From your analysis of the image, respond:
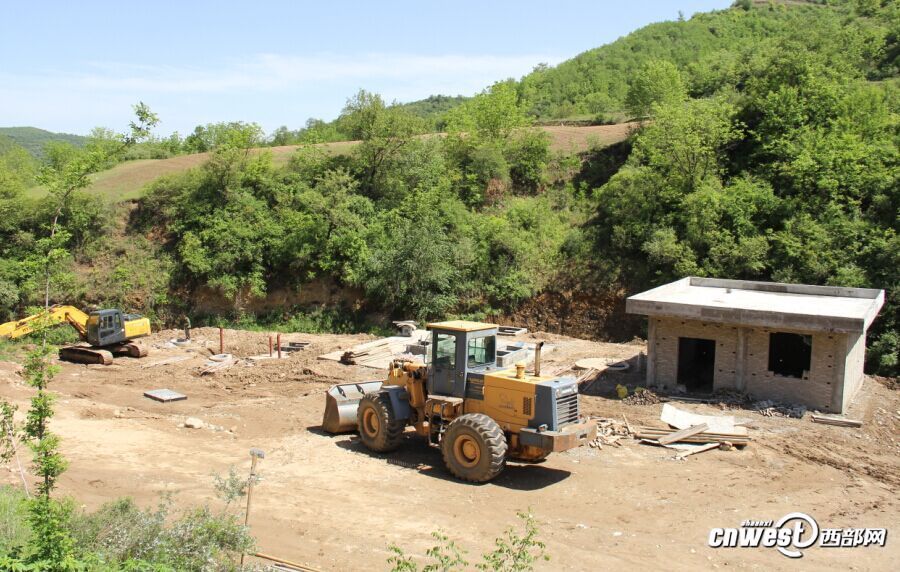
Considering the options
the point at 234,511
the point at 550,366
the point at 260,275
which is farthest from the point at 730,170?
the point at 234,511

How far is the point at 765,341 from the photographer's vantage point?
1770 centimetres

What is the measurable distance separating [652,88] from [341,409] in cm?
2700

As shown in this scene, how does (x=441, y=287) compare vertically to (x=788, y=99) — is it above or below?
below

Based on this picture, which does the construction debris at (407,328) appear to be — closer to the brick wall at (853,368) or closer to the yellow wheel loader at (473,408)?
the yellow wheel loader at (473,408)

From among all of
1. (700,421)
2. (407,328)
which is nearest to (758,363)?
(700,421)

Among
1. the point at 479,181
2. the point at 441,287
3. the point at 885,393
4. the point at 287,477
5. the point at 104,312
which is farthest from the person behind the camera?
the point at 479,181

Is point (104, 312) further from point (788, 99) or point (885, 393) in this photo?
point (788, 99)

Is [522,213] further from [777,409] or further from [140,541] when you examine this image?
[140,541]

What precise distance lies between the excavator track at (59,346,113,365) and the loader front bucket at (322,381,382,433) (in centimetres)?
1154

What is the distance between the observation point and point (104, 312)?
2434 cm

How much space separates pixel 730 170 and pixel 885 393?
1307 centimetres

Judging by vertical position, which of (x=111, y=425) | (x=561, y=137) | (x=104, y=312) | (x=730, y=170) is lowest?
(x=111, y=425)

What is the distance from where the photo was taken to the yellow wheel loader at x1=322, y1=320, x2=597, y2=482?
40.7 feet

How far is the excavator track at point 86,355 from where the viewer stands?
2402 cm
